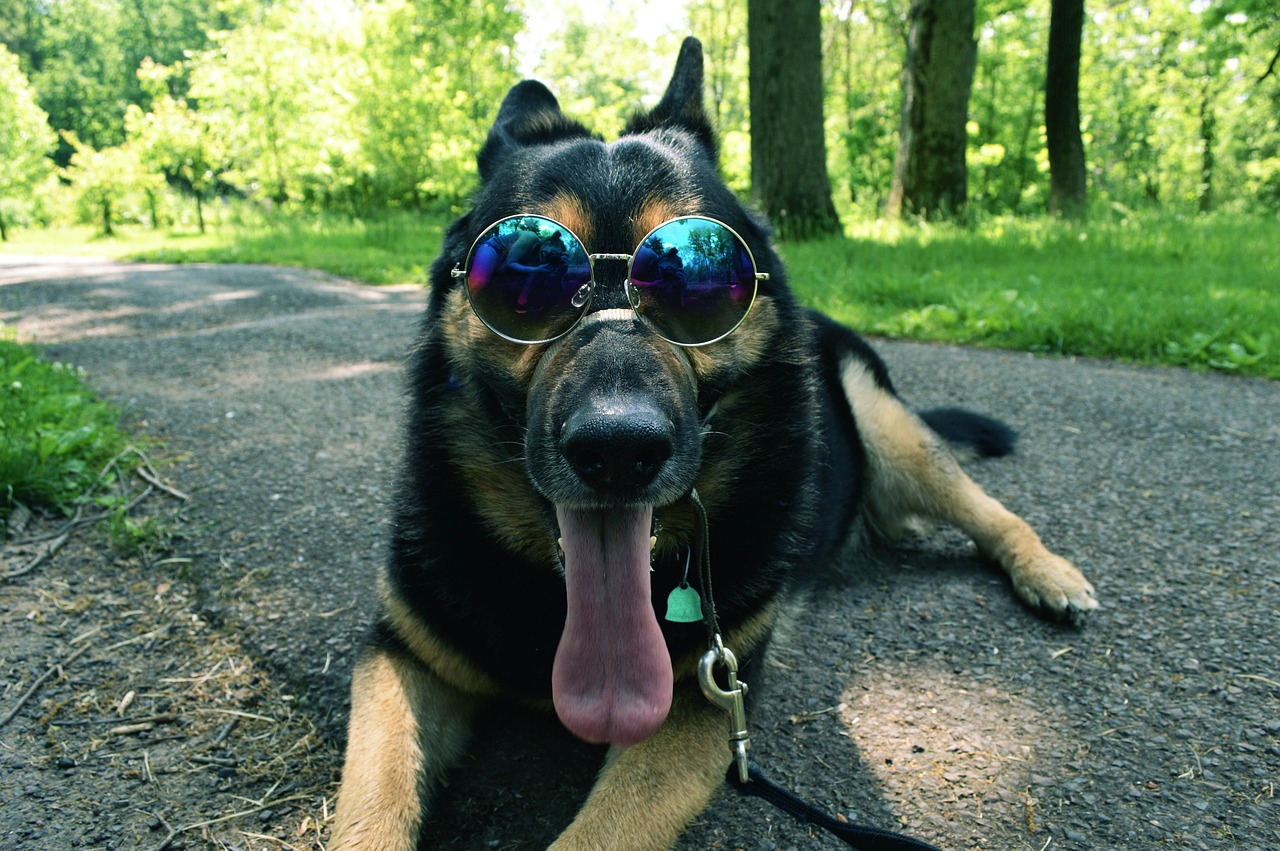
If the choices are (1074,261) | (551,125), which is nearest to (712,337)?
(551,125)

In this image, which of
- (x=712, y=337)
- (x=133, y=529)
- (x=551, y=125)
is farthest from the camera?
(x=133, y=529)

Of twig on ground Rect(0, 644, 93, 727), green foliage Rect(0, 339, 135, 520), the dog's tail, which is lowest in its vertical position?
twig on ground Rect(0, 644, 93, 727)

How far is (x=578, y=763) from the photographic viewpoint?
2.18 meters

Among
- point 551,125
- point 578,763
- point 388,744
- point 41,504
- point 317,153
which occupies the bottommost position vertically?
point 578,763

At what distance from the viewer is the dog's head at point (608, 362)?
5.87 feet

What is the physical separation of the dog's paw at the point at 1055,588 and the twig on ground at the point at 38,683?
10.7 ft

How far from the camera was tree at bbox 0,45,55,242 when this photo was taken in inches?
1236

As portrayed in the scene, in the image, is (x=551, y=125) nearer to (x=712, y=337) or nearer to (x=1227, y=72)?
(x=712, y=337)

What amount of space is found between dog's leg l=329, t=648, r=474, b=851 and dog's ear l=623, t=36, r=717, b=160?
6.54 ft

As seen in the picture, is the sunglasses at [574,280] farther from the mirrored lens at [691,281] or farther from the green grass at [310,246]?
the green grass at [310,246]

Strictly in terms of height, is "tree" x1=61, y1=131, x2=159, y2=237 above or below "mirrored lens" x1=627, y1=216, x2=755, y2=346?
above

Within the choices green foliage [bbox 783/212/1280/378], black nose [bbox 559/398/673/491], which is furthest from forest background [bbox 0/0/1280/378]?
black nose [bbox 559/398/673/491]

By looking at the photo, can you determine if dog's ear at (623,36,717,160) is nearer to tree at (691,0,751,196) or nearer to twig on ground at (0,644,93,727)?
twig on ground at (0,644,93,727)

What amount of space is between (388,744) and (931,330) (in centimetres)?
662
